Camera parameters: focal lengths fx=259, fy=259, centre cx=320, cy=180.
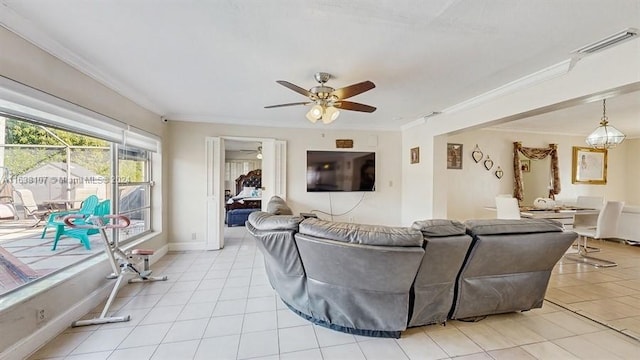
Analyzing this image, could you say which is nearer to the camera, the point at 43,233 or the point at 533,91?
the point at 43,233

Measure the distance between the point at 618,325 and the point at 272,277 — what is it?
10.1 ft

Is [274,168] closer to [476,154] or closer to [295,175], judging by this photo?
[295,175]

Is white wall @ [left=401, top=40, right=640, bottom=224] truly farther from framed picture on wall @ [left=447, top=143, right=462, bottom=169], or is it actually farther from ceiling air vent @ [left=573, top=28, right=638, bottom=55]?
framed picture on wall @ [left=447, top=143, right=462, bottom=169]

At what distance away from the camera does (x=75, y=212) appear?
2.54 m

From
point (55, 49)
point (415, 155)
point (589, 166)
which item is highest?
point (55, 49)

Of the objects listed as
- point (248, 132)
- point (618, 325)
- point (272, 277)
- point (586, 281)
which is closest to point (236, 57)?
point (272, 277)

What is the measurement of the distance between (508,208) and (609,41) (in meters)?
2.75

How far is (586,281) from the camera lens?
10.5 ft

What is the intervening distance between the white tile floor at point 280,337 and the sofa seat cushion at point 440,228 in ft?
2.77

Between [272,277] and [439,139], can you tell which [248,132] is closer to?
[272,277]

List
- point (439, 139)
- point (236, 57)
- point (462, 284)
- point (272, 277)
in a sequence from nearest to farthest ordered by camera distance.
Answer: point (462, 284), point (236, 57), point (272, 277), point (439, 139)

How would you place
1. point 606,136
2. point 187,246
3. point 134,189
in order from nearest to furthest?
point 134,189 < point 606,136 < point 187,246

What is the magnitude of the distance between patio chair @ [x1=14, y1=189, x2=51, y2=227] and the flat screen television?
11.9 ft

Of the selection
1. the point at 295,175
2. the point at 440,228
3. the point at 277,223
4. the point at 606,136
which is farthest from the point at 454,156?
the point at 277,223
